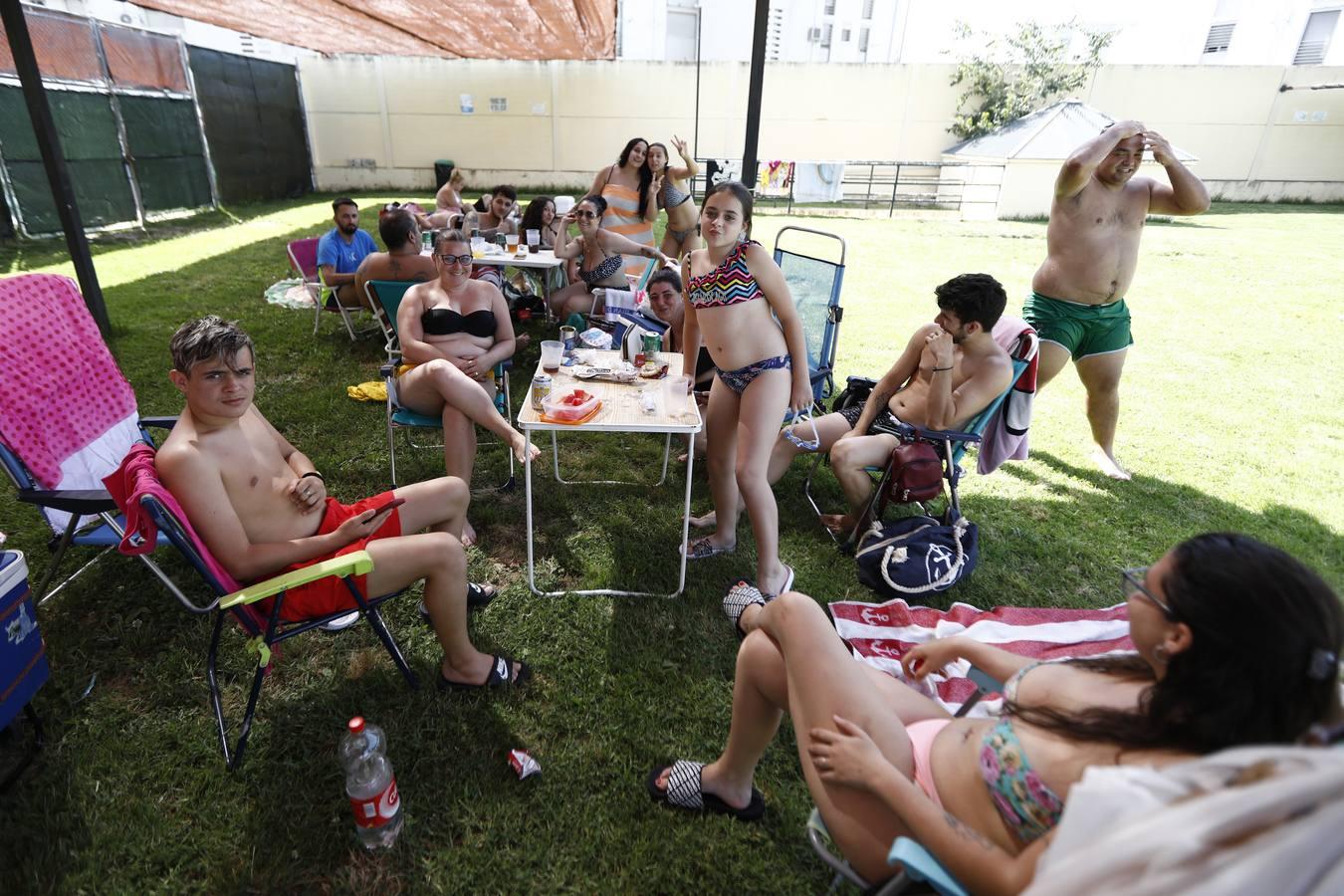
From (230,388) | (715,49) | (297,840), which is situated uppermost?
(715,49)

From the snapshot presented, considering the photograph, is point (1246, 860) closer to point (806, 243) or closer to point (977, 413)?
point (977, 413)

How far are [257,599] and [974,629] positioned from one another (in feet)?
8.72

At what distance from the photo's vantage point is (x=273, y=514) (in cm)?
232

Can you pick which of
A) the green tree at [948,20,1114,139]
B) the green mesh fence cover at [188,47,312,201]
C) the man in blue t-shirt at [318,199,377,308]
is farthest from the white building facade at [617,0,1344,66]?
the man in blue t-shirt at [318,199,377,308]

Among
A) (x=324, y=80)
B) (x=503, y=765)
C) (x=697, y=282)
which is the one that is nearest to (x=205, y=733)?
(x=503, y=765)

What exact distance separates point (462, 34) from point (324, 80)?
10105 millimetres

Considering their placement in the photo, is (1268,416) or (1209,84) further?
(1209,84)

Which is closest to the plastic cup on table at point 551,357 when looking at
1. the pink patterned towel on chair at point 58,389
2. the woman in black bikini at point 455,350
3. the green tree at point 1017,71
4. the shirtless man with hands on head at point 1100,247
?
the woman in black bikini at point 455,350

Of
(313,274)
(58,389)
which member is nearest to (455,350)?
(58,389)

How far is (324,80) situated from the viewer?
1805 cm

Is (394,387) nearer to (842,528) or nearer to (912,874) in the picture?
(842,528)

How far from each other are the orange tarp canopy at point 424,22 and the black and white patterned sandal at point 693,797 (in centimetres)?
822

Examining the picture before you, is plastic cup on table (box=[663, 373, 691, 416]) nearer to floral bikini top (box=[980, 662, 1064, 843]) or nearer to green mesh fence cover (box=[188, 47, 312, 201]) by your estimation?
floral bikini top (box=[980, 662, 1064, 843])

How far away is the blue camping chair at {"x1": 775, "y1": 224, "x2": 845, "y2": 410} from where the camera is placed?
14.1 ft
